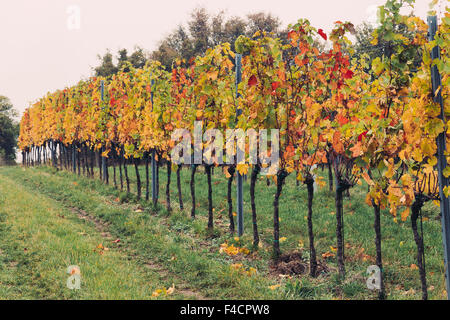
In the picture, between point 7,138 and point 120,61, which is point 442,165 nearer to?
point 120,61

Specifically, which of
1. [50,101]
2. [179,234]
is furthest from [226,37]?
[179,234]

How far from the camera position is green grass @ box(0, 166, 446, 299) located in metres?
5.77

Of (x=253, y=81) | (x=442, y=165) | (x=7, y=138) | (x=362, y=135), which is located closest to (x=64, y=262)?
(x=253, y=81)

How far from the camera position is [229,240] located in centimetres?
798

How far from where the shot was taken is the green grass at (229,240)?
18.9 feet

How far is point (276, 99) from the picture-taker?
6977 millimetres

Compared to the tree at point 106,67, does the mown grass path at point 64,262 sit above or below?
below

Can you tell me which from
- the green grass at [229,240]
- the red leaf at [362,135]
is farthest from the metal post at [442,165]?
the green grass at [229,240]

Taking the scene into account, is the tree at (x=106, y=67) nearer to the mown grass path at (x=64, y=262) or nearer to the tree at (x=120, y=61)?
the tree at (x=120, y=61)

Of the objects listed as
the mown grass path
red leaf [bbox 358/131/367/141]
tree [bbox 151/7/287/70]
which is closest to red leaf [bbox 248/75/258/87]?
red leaf [bbox 358/131/367/141]

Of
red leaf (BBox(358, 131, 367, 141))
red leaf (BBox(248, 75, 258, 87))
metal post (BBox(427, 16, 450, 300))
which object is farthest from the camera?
red leaf (BBox(248, 75, 258, 87))

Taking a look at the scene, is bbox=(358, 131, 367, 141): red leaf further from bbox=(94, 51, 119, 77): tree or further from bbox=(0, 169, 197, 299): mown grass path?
bbox=(94, 51, 119, 77): tree

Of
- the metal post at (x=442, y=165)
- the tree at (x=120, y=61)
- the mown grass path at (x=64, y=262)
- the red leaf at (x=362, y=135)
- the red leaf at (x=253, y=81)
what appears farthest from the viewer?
the tree at (x=120, y=61)
